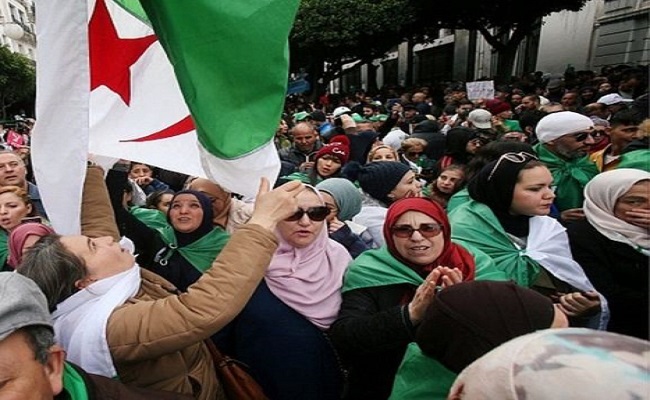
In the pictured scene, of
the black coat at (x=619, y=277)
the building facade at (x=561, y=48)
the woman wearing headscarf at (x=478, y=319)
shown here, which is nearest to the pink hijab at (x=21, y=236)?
the woman wearing headscarf at (x=478, y=319)

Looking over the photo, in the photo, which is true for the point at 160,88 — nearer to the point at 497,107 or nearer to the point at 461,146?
the point at 461,146

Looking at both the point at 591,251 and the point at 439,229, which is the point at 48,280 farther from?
the point at 591,251

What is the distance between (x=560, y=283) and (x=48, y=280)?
195cm

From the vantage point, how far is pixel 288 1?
1.83m

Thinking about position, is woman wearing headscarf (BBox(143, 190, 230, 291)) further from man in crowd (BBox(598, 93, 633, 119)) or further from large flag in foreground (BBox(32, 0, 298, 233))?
man in crowd (BBox(598, 93, 633, 119))

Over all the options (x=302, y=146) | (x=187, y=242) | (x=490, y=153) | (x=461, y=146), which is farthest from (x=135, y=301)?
(x=302, y=146)

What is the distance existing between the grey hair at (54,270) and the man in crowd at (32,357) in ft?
0.85

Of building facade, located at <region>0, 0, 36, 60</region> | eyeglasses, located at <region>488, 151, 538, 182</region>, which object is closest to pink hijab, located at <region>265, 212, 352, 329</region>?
eyeglasses, located at <region>488, 151, 538, 182</region>

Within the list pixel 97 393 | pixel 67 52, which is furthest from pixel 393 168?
pixel 97 393

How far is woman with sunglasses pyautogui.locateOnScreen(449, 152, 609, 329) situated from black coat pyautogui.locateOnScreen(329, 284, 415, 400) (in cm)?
44

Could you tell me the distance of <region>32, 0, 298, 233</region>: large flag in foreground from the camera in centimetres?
160

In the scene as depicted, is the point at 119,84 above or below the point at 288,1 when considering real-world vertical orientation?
below

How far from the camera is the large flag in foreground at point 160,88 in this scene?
5.25 ft

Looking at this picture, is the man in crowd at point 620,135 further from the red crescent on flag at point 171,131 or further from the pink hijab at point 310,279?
the red crescent on flag at point 171,131
